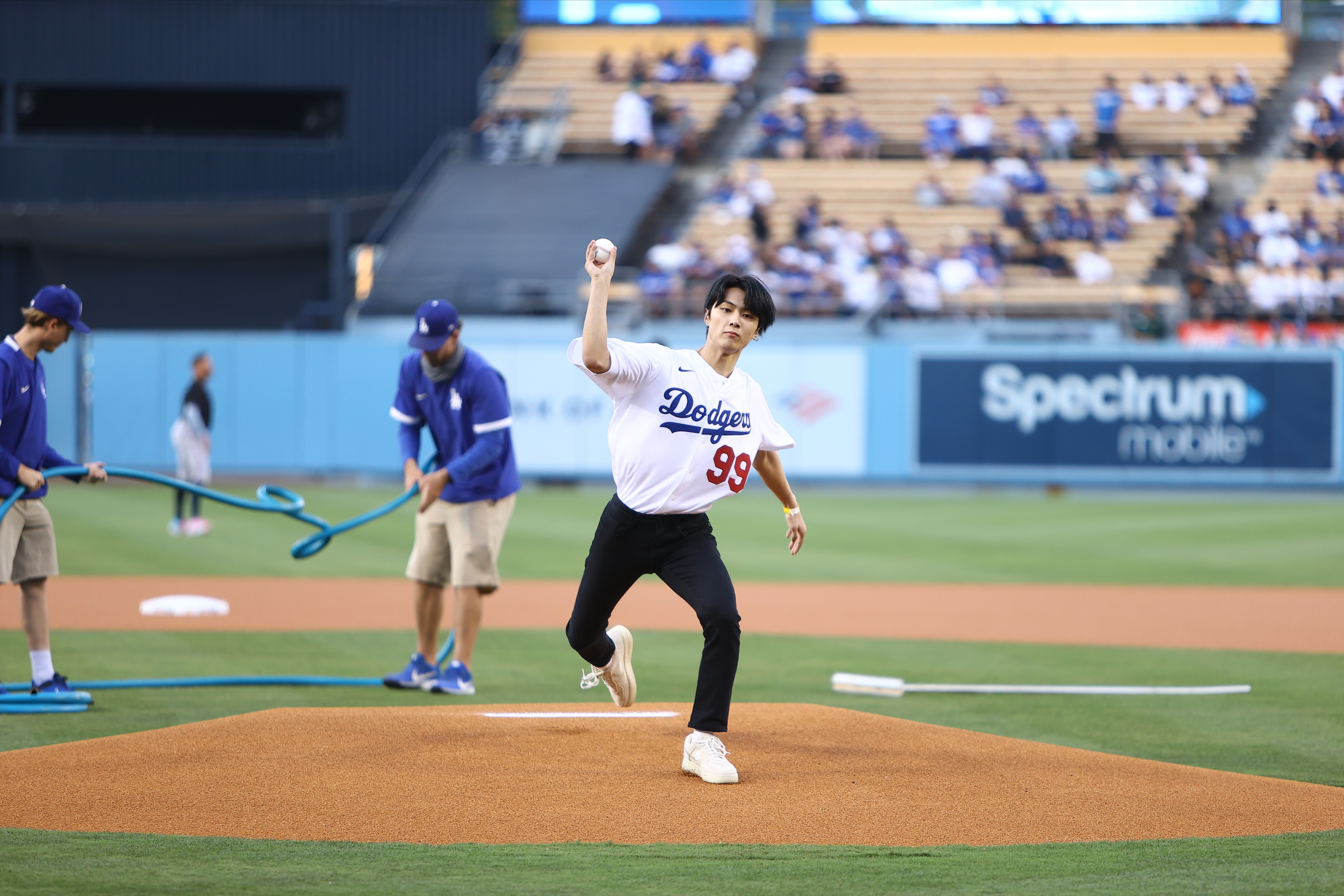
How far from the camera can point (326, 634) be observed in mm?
11312

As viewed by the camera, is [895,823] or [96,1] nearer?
[895,823]

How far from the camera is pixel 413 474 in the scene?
845 cm

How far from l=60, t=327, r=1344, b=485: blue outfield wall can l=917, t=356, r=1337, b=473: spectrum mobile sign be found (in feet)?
0.08

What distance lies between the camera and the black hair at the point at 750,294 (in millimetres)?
6266

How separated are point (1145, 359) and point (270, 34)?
20.6 m

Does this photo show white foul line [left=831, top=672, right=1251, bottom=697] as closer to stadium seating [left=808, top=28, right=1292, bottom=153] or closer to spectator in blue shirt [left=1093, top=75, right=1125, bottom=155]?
spectator in blue shirt [left=1093, top=75, right=1125, bottom=155]

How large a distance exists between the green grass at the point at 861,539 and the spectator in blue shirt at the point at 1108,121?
410 inches

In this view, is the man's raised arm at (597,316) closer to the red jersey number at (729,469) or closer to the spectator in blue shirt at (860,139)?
the red jersey number at (729,469)

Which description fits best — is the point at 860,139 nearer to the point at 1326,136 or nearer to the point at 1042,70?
the point at 1042,70

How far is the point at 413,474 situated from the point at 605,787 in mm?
2822

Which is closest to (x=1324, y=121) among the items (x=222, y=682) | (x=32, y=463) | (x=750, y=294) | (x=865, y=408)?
(x=865, y=408)

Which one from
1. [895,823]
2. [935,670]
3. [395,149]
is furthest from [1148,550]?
[395,149]

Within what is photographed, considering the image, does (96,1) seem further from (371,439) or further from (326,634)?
(326,634)

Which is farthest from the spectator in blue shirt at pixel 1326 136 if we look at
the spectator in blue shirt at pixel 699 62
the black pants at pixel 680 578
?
the black pants at pixel 680 578
